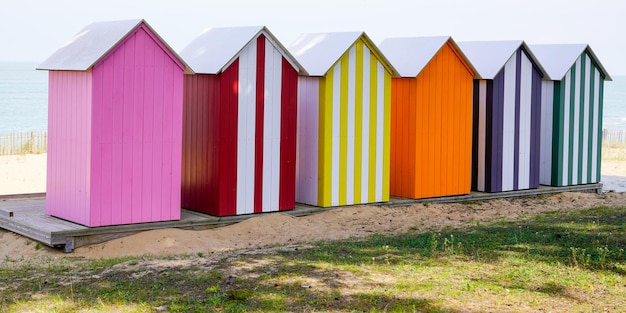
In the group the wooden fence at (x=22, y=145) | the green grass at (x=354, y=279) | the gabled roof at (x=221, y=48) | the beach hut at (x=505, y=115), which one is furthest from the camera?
the wooden fence at (x=22, y=145)

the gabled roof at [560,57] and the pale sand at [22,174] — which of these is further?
the pale sand at [22,174]

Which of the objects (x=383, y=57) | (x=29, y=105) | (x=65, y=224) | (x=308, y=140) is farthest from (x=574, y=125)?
(x=29, y=105)

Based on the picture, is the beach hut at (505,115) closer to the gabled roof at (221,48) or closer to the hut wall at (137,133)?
the gabled roof at (221,48)

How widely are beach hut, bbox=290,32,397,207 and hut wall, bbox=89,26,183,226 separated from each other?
8.16 feet

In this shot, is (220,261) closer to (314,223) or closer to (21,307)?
(21,307)

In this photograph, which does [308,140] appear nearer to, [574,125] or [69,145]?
[69,145]

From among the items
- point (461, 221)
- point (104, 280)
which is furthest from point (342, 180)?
point (104, 280)

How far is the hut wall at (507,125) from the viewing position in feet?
52.4

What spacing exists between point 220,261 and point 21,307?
2309 mm

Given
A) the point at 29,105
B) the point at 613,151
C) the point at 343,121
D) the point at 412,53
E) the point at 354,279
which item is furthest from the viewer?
the point at 29,105

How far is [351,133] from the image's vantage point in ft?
46.3

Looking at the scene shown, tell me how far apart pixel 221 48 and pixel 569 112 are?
7586mm

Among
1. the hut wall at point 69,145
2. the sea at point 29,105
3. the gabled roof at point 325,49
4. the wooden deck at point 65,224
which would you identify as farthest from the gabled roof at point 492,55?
the sea at point 29,105

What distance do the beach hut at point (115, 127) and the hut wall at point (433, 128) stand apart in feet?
14.3
